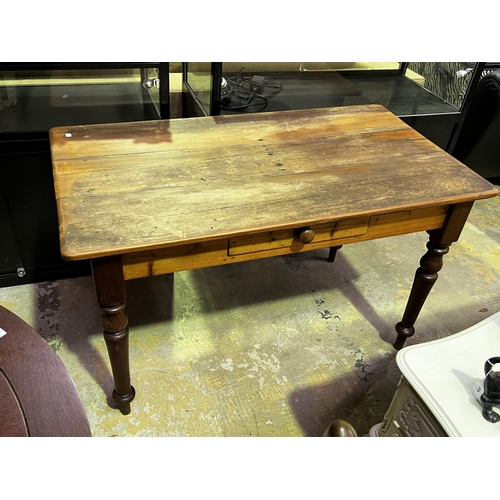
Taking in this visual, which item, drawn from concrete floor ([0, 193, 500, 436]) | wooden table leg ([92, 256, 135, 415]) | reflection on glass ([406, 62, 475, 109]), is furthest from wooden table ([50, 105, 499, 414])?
reflection on glass ([406, 62, 475, 109])

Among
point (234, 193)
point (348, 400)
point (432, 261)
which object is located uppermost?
point (234, 193)

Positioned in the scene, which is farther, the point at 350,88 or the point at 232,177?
the point at 350,88

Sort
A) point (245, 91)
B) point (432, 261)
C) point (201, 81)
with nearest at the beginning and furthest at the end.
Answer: point (432, 261), point (201, 81), point (245, 91)

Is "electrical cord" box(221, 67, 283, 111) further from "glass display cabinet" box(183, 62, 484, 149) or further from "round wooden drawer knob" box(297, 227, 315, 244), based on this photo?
"round wooden drawer knob" box(297, 227, 315, 244)

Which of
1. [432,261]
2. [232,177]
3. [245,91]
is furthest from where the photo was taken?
[245,91]

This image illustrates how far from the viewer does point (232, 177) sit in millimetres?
1508

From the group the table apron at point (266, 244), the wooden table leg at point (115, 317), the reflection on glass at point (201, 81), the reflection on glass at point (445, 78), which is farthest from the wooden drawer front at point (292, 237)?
the reflection on glass at point (445, 78)

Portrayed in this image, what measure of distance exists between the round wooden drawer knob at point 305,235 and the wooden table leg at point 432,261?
1.79ft

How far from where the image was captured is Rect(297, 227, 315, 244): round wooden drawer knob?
55.1 inches

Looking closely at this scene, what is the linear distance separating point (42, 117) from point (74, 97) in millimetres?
158

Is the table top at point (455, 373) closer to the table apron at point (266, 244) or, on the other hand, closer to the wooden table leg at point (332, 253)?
the table apron at point (266, 244)

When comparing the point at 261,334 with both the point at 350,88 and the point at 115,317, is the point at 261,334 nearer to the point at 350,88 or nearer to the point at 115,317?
the point at 115,317

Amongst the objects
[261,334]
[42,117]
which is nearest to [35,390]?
[261,334]

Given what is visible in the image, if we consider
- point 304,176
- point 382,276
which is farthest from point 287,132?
point 382,276
